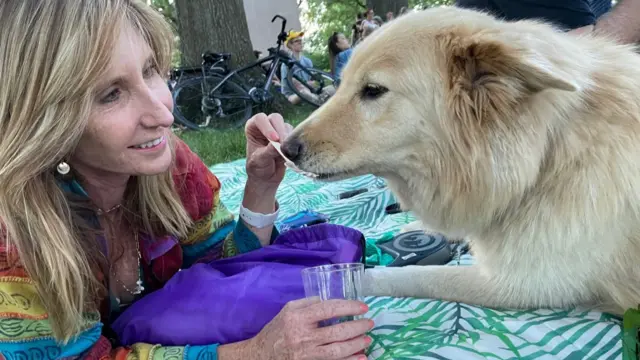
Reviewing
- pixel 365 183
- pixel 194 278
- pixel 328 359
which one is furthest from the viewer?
pixel 365 183

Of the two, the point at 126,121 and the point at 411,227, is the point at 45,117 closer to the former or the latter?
the point at 126,121

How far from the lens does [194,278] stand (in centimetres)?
165

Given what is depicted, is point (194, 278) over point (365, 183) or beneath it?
over

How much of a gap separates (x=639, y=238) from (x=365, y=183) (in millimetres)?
2069

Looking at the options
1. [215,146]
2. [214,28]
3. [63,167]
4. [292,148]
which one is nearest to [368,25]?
[214,28]

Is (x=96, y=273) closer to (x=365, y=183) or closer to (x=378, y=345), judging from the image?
(x=378, y=345)

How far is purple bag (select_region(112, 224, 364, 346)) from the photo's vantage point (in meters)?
1.50

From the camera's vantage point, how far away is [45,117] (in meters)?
1.32

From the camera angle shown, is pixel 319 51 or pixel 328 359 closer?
pixel 328 359

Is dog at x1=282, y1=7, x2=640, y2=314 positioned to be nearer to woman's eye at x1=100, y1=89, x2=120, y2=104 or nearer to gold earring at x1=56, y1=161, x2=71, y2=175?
woman's eye at x1=100, y1=89, x2=120, y2=104

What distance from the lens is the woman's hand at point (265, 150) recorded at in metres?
1.84

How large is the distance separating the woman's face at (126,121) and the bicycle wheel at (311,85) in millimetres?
7896

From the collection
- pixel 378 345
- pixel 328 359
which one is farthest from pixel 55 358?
pixel 378 345

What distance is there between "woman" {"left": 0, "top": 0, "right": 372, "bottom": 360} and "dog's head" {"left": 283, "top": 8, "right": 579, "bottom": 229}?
0.52m
